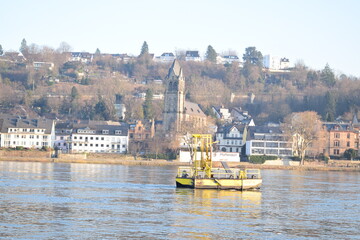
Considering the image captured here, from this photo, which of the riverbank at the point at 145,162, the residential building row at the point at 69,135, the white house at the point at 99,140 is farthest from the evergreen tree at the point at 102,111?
the riverbank at the point at 145,162

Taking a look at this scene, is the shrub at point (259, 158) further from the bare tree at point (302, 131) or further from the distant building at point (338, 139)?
the distant building at point (338, 139)

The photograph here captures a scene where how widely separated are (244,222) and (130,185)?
22.6 meters

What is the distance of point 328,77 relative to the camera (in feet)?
629

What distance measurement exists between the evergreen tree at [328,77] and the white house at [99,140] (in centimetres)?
8454

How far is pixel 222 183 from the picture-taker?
5403 centimetres

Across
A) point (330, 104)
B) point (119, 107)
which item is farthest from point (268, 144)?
point (119, 107)

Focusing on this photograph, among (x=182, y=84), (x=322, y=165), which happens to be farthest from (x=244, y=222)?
(x=182, y=84)

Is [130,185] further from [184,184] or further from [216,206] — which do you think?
[216,206]

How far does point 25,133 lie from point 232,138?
131 feet

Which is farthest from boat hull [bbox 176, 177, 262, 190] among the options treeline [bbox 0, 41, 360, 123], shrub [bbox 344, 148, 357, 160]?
treeline [bbox 0, 41, 360, 123]

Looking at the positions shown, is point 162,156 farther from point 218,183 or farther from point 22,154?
point 218,183

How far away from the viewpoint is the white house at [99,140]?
4875 inches

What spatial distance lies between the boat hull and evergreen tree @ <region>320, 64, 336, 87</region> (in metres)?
141

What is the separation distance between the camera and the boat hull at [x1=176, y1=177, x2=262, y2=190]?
53.6 meters
